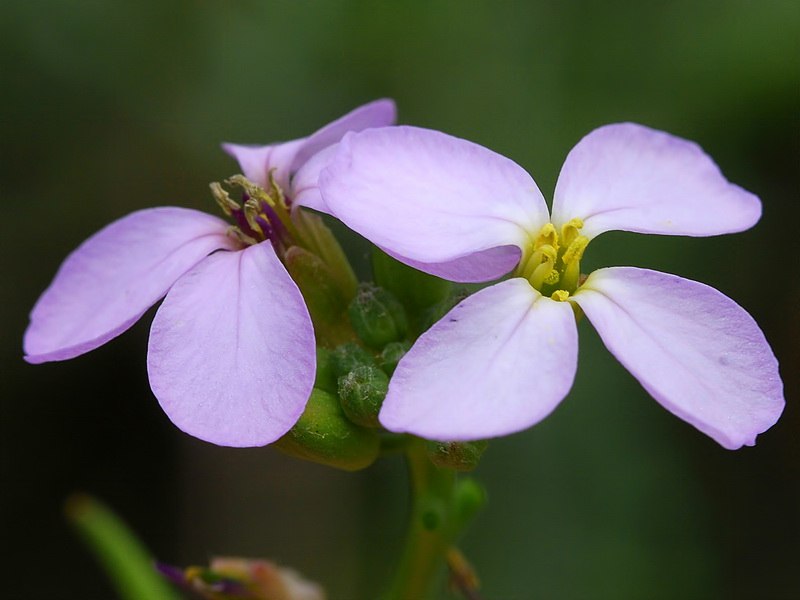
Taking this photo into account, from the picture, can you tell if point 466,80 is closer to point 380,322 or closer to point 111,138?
point 111,138

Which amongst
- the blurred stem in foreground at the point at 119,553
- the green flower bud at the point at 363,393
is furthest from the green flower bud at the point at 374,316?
the blurred stem in foreground at the point at 119,553

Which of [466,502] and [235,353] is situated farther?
[466,502]

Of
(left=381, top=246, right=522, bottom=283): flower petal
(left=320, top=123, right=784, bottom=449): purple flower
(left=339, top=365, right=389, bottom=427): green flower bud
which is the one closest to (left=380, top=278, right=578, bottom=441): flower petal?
(left=320, top=123, right=784, bottom=449): purple flower

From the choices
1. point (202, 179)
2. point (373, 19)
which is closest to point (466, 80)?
point (373, 19)

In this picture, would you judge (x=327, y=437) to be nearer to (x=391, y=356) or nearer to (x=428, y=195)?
(x=391, y=356)

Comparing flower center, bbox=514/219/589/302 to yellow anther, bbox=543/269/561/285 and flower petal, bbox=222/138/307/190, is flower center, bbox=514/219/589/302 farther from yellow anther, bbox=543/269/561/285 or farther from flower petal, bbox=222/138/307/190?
flower petal, bbox=222/138/307/190

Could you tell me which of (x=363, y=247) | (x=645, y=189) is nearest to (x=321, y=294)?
(x=645, y=189)
